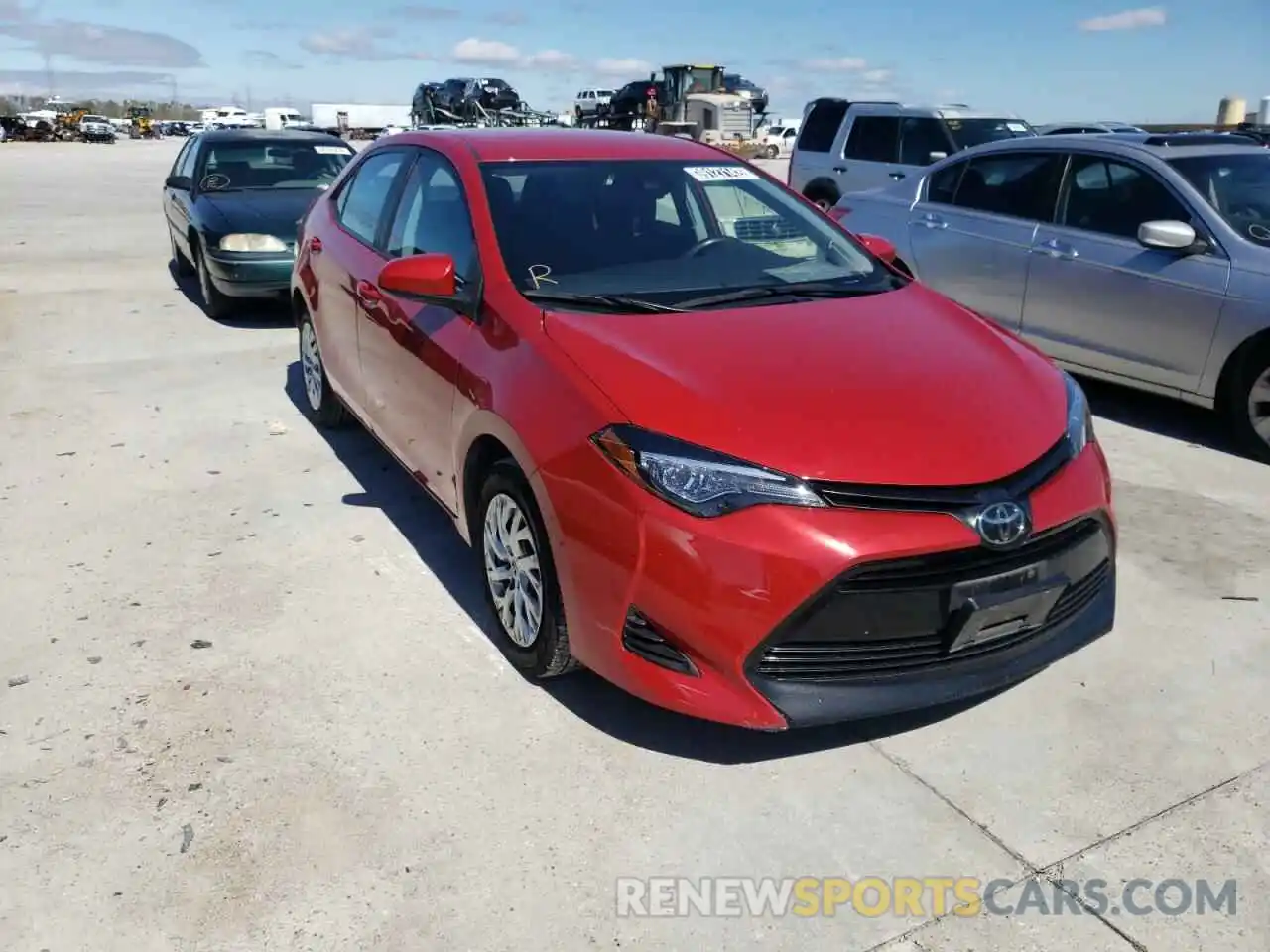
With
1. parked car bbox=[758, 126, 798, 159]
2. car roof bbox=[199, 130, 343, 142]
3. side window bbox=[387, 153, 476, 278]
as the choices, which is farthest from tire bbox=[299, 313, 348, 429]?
parked car bbox=[758, 126, 798, 159]

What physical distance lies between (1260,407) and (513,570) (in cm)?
419

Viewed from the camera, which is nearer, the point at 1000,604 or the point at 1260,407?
the point at 1000,604

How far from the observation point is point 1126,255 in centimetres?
597

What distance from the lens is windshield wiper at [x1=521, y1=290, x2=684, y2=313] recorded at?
11.4 ft

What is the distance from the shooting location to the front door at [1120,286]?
5648 mm

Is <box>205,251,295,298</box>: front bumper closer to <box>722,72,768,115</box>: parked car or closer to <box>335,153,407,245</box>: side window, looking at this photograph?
<box>335,153,407,245</box>: side window

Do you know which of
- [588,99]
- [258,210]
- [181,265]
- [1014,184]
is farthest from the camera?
[588,99]

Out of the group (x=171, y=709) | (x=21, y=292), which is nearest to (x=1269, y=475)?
(x=171, y=709)

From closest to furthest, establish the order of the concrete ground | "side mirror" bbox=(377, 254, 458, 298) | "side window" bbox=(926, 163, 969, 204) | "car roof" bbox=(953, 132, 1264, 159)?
the concrete ground → "side mirror" bbox=(377, 254, 458, 298) → "car roof" bbox=(953, 132, 1264, 159) → "side window" bbox=(926, 163, 969, 204)

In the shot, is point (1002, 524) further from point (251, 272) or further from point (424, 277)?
point (251, 272)

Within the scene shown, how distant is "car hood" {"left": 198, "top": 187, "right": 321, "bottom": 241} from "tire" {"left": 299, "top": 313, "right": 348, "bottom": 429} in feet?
9.02

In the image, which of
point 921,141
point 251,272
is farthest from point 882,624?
point 921,141

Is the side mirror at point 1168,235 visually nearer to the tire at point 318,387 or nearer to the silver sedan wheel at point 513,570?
the silver sedan wheel at point 513,570

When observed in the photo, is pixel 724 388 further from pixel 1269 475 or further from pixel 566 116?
pixel 566 116
